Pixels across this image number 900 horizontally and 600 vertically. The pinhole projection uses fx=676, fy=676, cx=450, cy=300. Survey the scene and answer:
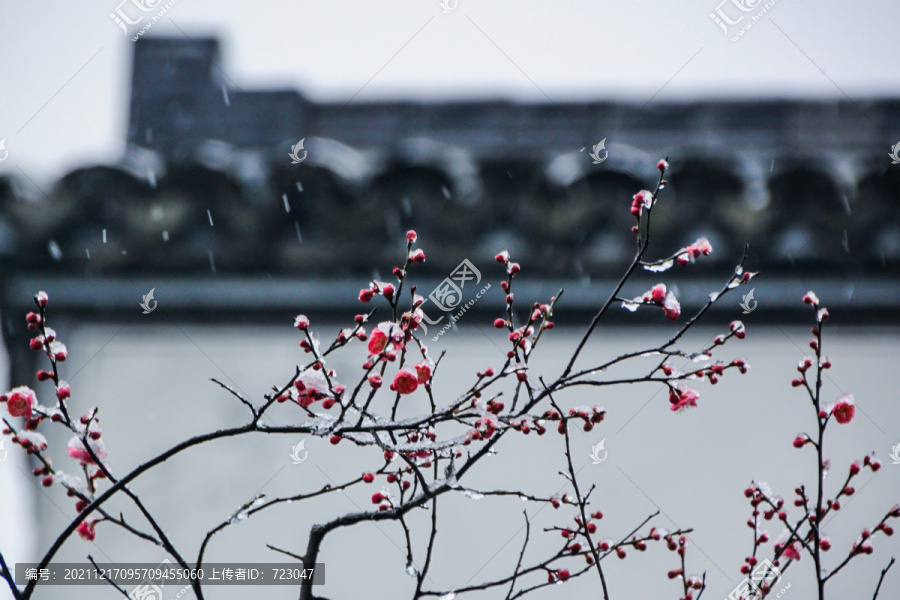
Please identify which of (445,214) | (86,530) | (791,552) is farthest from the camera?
(445,214)

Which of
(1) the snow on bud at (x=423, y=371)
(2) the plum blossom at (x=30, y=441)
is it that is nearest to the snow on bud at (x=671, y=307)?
(1) the snow on bud at (x=423, y=371)

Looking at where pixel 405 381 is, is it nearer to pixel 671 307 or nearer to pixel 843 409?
pixel 671 307

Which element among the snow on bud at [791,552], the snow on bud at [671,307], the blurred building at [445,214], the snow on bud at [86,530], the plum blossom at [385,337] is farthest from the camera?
the blurred building at [445,214]

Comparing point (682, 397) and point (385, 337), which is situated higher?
point (385, 337)

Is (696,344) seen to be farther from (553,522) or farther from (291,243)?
(291,243)

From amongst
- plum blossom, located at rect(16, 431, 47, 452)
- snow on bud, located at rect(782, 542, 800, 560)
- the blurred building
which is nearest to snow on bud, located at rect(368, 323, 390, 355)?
plum blossom, located at rect(16, 431, 47, 452)

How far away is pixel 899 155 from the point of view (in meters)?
3.96

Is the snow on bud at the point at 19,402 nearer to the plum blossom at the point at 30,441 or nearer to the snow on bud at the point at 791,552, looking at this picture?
the plum blossom at the point at 30,441

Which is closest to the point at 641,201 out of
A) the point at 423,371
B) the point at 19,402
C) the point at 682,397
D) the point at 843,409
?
the point at 682,397

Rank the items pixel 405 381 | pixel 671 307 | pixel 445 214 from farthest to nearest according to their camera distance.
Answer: pixel 445 214 → pixel 671 307 → pixel 405 381

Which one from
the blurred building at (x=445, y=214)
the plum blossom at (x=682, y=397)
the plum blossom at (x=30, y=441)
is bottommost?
the plum blossom at (x=682, y=397)

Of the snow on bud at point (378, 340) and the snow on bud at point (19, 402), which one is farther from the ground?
the snow on bud at point (378, 340)

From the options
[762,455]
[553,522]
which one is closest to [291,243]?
[553,522]

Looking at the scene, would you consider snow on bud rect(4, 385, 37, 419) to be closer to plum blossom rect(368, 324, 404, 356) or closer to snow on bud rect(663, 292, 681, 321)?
plum blossom rect(368, 324, 404, 356)
